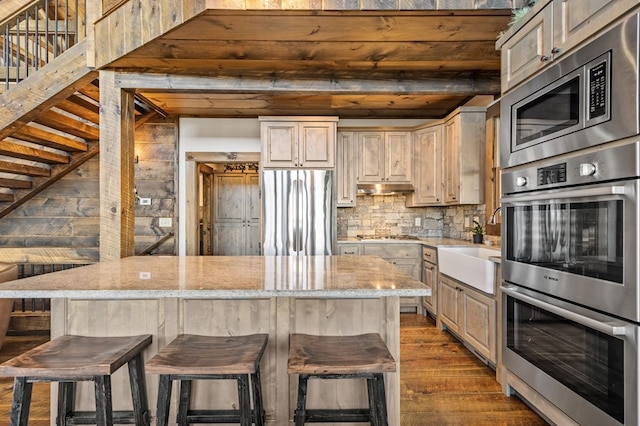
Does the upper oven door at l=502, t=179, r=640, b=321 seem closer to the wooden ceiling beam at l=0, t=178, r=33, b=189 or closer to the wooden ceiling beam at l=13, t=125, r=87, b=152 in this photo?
the wooden ceiling beam at l=13, t=125, r=87, b=152

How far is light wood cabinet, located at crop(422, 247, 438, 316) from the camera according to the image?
401 centimetres

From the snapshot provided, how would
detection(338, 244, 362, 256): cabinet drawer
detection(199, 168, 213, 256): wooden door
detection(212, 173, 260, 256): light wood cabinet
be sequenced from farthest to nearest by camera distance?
detection(212, 173, 260, 256): light wood cabinet
detection(199, 168, 213, 256): wooden door
detection(338, 244, 362, 256): cabinet drawer

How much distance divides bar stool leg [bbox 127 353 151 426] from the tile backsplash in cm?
355

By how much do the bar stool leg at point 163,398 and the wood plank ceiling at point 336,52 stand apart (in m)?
2.05

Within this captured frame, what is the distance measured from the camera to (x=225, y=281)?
1.69 m

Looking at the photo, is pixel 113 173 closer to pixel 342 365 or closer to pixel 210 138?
pixel 210 138

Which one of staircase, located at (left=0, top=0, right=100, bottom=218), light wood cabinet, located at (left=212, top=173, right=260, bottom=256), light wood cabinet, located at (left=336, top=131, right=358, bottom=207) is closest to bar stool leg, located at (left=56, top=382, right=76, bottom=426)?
staircase, located at (left=0, top=0, right=100, bottom=218)

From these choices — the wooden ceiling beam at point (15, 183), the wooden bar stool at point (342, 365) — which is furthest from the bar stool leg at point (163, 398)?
the wooden ceiling beam at point (15, 183)

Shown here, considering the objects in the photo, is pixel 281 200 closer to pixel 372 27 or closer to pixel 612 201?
pixel 372 27

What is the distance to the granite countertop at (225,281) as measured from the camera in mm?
1505

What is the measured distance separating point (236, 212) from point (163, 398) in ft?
19.7

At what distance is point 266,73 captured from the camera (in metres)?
3.20

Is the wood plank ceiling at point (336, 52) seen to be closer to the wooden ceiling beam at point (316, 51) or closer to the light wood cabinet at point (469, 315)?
the wooden ceiling beam at point (316, 51)

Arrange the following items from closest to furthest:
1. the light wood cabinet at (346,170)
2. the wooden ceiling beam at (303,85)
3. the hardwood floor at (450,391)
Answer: the hardwood floor at (450,391) < the wooden ceiling beam at (303,85) < the light wood cabinet at (346,170)
